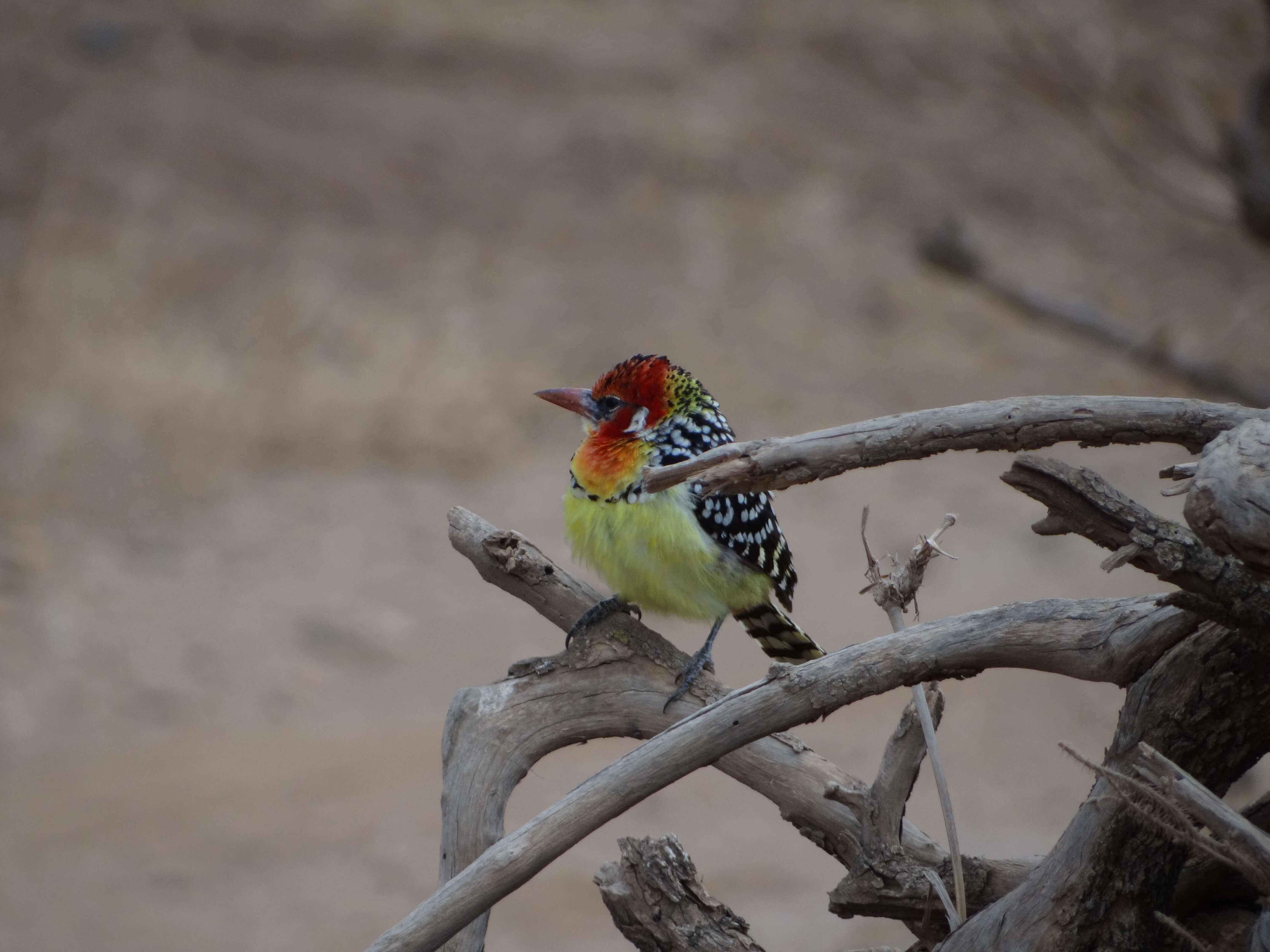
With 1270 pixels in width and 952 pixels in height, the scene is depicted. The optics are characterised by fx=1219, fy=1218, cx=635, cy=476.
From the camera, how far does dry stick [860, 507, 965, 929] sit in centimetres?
201

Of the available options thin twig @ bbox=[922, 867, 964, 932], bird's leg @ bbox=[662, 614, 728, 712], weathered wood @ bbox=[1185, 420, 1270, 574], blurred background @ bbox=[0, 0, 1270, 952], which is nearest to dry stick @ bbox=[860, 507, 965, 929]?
thin twig @ bbox=[922, 867, 964, 932]

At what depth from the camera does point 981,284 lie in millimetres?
5359

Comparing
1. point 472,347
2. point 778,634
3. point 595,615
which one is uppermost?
point 472,347

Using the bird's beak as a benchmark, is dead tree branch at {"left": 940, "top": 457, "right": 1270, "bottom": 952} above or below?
below

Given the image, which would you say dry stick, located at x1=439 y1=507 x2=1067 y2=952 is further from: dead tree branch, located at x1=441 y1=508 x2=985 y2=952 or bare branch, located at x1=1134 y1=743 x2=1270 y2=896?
bare branch, located at x1=1134 y1=743 x2=1270 y2=896

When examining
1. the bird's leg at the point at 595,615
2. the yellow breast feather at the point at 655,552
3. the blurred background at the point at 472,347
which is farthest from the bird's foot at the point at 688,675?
the blurred background at the point at 472,347

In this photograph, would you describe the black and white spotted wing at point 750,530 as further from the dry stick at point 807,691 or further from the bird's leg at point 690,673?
the dry stick at point 807,691

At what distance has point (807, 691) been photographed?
1.85 metres

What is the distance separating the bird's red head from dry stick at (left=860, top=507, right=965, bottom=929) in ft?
2.91

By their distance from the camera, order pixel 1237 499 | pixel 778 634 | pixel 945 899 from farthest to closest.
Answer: pixel 778 634
pixel 945 899
pixel 1237 499

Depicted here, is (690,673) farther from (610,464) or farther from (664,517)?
(610,464)

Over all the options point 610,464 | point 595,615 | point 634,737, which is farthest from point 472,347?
point 634,737

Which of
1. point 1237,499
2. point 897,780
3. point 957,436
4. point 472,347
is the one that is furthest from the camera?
point 472,347

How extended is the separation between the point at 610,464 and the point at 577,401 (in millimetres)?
268
